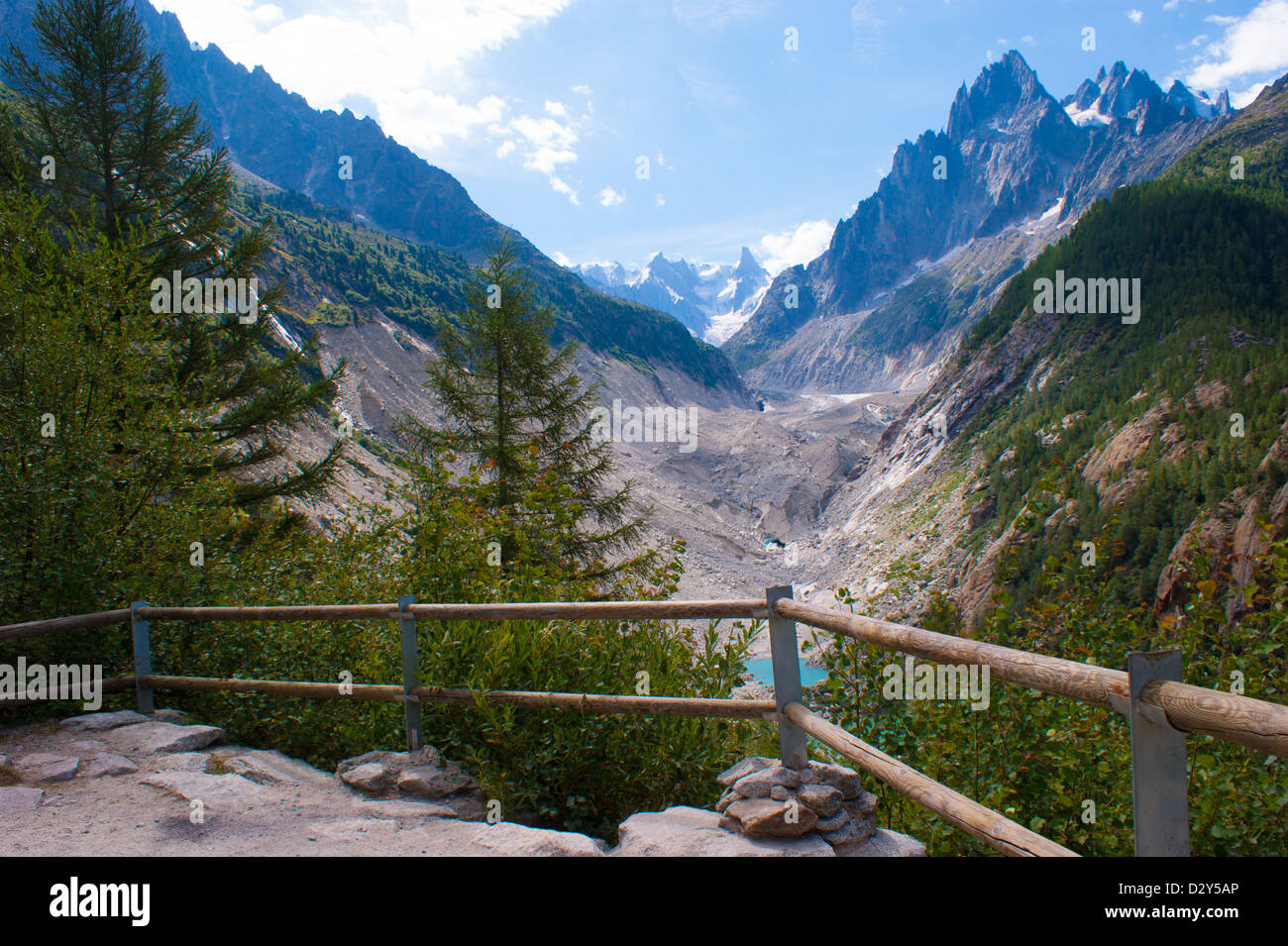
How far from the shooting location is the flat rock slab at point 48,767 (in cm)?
471

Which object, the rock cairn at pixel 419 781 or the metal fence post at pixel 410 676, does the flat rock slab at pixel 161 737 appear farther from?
the metal fence post at pixel 410 676

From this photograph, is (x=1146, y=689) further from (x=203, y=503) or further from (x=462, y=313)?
(x=462, y=313)

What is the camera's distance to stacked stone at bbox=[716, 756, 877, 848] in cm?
324

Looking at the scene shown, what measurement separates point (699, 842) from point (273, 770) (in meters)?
3.42

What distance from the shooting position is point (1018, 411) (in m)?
96.8

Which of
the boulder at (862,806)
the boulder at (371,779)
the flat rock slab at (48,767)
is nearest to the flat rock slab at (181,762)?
the flat rock slab at (48,767)

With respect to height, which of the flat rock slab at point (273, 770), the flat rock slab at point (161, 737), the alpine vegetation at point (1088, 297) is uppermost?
the alpine vegetation at point (1088, 297)

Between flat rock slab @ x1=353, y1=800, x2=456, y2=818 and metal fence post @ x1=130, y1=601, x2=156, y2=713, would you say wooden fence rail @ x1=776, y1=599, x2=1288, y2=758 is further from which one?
metal fence post @ x1=130, y1=601, x2=156, y2=713

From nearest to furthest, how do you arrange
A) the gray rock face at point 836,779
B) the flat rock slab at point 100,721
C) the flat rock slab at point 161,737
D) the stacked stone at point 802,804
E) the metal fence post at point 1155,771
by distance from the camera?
1. the metal fence post at point 1155,771
2. the stacked stone at point 802,804
3. the gray rock face at point 836,779
4. the flat rock slab at point 161,737
5. the flat rock slab at point 100,721

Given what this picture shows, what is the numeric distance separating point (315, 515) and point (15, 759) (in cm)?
3542

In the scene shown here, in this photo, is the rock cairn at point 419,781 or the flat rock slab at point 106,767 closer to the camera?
the rock cairn at point 419,781

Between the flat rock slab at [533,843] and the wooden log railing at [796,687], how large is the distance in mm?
808

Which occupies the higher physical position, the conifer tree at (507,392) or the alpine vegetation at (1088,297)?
the alpine vegetation at (1088,297)
